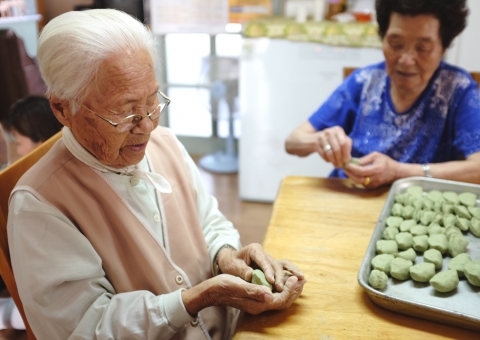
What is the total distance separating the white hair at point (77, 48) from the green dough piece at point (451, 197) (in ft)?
2.95

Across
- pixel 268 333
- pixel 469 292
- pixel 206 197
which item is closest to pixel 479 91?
pixel 469 292

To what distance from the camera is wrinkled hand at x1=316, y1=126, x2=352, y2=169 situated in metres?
1.38

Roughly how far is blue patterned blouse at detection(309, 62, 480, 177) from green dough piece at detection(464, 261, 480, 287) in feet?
2.07

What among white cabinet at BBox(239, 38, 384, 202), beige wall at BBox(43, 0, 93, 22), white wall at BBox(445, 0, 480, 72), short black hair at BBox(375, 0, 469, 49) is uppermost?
short black hair at BBox(375, 0, 469, 49)

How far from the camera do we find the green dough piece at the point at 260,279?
0.91 m

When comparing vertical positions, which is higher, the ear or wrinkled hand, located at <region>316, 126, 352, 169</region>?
the ear

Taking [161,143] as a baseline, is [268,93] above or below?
below

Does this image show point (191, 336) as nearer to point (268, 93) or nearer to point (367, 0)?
point (268, 93)

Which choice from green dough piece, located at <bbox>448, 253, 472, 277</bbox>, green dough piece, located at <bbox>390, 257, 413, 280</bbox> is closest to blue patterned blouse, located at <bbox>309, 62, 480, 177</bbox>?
green dough piece, located at <bbox>448, 253, 472, 277</bbox>

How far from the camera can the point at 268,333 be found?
0.83 meters

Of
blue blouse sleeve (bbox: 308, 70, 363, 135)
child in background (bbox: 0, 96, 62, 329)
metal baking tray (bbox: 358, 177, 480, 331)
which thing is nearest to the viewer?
metal baking tray (bbox: 358, 177, 480, 331)

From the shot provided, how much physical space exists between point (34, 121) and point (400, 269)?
1.54 meters

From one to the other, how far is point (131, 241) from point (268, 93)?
1954 mm

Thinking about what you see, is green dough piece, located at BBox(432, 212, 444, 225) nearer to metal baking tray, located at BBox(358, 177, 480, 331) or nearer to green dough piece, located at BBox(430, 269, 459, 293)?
metal baking tray, located at BBox(358, 177, 480, 331)
